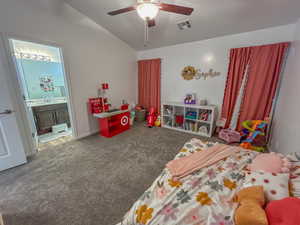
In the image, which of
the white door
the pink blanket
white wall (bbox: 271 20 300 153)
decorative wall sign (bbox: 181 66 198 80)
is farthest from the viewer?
decorative wall sign (bbox: 181 66 198 80)

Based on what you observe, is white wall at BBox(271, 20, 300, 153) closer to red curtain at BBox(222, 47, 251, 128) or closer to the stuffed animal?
red curtain at BBox(222, 47, 251, 128)

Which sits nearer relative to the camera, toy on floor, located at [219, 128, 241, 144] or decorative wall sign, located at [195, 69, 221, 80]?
toy on floor, located at [219, 128, 241, 144]

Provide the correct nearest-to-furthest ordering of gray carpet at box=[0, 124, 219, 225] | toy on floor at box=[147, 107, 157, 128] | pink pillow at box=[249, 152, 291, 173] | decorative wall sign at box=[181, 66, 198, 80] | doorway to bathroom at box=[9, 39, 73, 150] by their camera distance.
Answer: pink pillow at box=[249, 152, 291, 173] < gray carpet at box=[0, 124, 219, 225] < doorway to bathroom at box=[9, 39, 73, 150] < decorative wall sign at box=[181, 66, 198, 80] < toy on floor at box=[147, 107, 157, 128]

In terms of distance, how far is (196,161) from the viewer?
1.30 metres

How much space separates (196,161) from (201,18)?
2.60 metres

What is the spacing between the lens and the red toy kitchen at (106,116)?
301 cm

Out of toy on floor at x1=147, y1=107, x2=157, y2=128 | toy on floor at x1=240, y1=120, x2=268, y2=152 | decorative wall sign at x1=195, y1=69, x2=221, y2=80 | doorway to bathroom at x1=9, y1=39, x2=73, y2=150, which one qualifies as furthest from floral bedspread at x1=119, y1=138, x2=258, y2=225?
doorway to bathroom at x1=9, y1=39, x2=73, y2=150

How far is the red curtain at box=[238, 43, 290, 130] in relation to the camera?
7.61 feet

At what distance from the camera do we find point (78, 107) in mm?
2898

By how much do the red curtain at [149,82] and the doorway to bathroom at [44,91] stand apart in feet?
7.39

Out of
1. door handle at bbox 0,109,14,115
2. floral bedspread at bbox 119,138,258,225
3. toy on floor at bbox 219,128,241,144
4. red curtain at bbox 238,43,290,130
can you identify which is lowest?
toy on floor at bbox 219,128,241,144

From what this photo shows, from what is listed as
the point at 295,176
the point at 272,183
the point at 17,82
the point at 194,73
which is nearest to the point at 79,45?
the point at 17,82

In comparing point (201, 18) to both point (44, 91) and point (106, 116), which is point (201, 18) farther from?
point (44, 91)

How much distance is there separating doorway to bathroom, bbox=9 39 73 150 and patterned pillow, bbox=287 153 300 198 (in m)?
3.49
